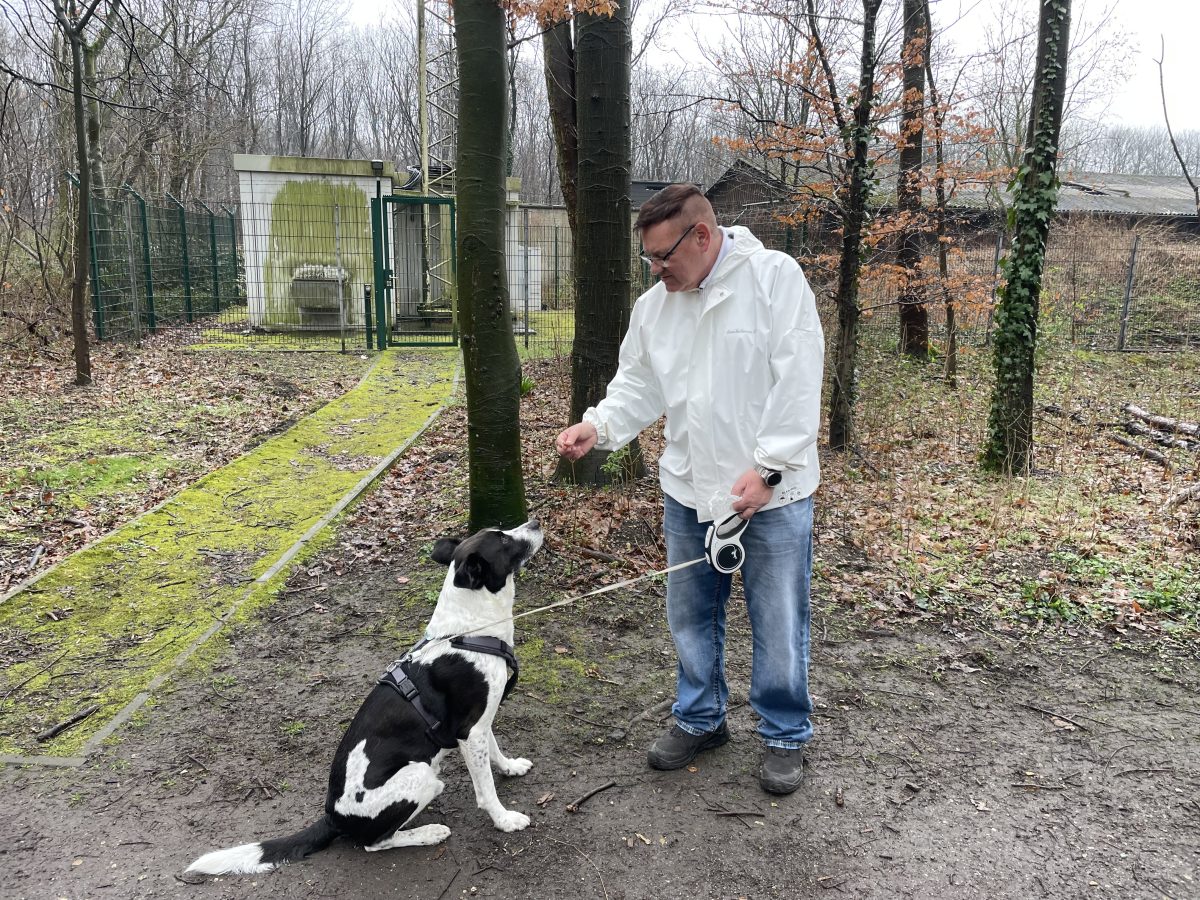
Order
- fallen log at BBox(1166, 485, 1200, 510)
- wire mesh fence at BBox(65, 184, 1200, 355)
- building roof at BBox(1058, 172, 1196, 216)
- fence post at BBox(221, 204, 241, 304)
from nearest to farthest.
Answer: fallen log at BBox(1166, 485, 1200, 510), wire mesh fence at BBox(65, 184, 1200, 355), fence post at BBox(221, 204, 241, 304), building roof at BBox(1058, 172, 1196, 216)

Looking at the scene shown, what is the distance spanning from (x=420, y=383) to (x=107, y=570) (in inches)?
271

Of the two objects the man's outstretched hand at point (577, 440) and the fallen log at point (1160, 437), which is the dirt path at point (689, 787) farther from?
A: the fallen log at point (1160, 437)

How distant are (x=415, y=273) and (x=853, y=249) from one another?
10.9m

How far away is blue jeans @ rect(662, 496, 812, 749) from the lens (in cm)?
306

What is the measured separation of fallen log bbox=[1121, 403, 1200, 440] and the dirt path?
18.8 feet

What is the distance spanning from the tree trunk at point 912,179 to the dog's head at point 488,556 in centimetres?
734

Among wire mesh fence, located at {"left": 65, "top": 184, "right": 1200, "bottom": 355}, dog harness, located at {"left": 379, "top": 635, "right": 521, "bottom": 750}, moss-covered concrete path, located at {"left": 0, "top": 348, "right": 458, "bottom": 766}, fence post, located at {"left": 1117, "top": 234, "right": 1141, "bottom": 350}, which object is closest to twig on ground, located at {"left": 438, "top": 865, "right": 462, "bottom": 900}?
dog harness, located at {"left": 379, "top": 635, "right": 521, "bottom": 750}

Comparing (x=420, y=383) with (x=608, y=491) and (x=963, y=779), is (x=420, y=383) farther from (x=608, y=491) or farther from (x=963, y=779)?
(x=963, y=779)

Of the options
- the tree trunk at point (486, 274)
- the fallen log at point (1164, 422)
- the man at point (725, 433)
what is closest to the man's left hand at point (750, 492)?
the man at point (725, 433)

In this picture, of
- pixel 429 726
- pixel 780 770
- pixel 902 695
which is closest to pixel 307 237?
pixel 429 726

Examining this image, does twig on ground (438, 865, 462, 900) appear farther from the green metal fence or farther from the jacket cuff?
the green metal fence

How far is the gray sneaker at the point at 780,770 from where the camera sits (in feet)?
10.6

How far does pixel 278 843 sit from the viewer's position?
2875 mm

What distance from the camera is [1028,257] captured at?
7484 millimetres
